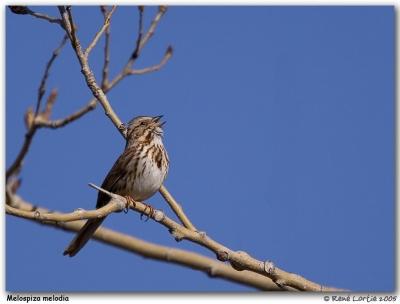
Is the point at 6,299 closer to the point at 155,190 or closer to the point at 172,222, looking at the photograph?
the point at 172,222

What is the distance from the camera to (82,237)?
6.02 m

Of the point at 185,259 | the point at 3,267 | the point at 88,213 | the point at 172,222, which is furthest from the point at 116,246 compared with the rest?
the point at 88,213

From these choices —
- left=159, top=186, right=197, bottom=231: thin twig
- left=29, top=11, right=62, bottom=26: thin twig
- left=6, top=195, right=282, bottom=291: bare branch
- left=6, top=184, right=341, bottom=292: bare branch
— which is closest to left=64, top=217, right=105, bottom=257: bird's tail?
left=6, top=195, right=282, bottom=291: bare branch

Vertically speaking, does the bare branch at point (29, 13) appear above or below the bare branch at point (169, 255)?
above

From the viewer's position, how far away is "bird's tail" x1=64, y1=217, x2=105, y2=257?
5996 millimetres

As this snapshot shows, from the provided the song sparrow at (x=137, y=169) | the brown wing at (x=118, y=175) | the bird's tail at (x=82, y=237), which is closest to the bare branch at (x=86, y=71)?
the song sparrow at (x=137, y=169)

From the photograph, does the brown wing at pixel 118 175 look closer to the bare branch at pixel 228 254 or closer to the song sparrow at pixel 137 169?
the song sparrow at pixel 137 169

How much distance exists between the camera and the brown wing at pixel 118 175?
6555 mm

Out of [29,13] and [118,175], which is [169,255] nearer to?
[118,175]

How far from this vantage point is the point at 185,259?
6.39 metres

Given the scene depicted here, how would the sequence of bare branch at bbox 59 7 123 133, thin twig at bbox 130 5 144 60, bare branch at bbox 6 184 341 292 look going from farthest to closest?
thin twig at bbox 130 5 144 60 → bare branch at bbox 59 7 123 133 → bare branch at bbox 6 184 341 292

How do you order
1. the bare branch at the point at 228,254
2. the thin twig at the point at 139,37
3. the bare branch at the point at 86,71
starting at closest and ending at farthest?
the bare branch at the point at 228,254 < the bare branch at the point at 86,71 < the thin twig at the point at 139,37

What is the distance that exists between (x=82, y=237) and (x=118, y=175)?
2.60ft

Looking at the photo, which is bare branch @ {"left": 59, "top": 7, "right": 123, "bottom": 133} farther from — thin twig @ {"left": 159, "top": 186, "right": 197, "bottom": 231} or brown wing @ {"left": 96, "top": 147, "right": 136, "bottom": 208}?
brown wing @ {"left": 96, "top": 147, "right": 136, "bottom": 208}
